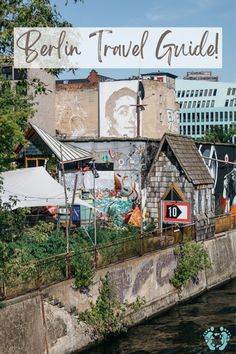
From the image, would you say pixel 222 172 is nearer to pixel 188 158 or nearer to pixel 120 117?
pixel 188 158

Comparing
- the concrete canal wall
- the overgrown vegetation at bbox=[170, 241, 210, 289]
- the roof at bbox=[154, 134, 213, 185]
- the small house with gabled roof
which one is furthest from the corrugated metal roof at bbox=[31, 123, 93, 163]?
the overgrown vegetation at bbox=[170, 241, 210, 289]

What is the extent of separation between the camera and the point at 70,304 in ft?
61.2

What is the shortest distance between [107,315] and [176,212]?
789 cm

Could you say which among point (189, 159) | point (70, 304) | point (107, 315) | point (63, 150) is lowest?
point (107, 315)

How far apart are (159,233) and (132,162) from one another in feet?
20.7

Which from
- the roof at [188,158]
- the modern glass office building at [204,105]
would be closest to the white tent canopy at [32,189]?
the roof at [188,158]

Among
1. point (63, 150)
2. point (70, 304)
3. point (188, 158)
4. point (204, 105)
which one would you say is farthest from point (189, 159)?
point (204, 105)

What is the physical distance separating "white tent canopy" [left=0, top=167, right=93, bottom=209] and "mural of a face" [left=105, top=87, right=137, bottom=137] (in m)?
29.3

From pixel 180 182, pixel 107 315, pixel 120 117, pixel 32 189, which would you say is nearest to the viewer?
pixel 107 315

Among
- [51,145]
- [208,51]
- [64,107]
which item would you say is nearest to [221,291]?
[51,145]

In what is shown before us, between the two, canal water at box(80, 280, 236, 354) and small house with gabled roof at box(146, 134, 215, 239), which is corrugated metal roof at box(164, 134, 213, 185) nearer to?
small house with gabled roof at box(146, 134, 215, 239)

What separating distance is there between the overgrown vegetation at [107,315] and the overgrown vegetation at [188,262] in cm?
394

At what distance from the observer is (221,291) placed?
1059 inches

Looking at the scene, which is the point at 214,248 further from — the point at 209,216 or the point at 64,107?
the point at 64,107
